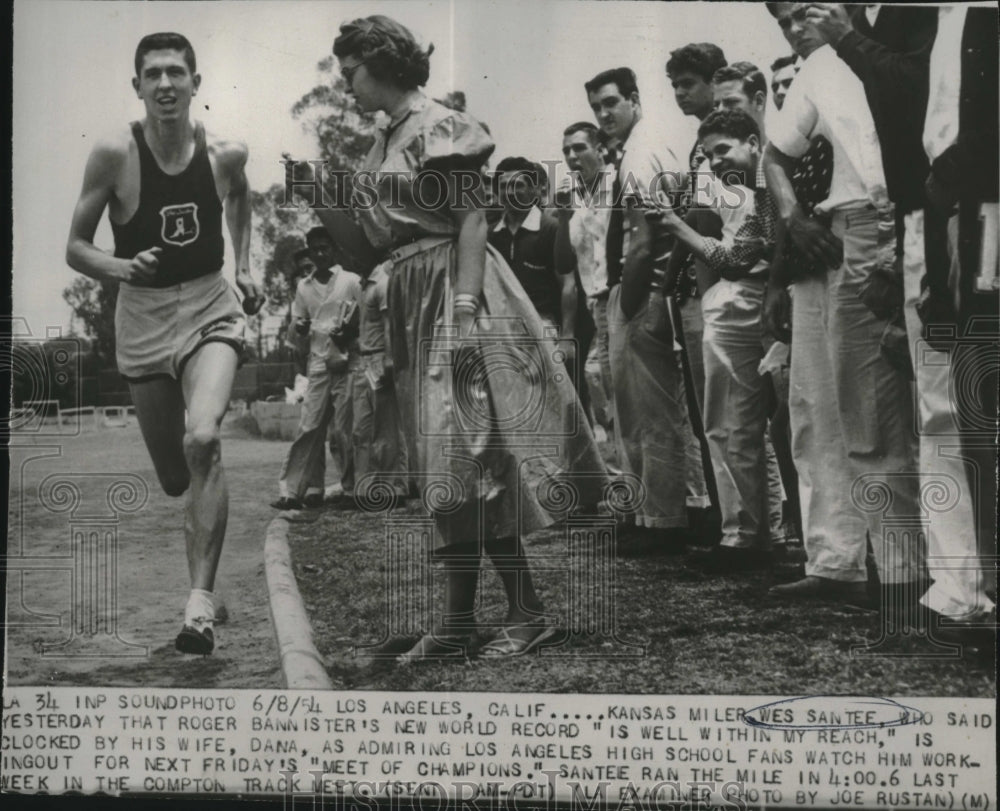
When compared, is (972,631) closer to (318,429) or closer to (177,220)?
(318,429)

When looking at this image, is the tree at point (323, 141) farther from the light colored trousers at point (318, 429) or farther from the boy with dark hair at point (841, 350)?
the boy with dark hair at point (841, 350)

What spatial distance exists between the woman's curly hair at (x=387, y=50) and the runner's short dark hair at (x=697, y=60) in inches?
43.1

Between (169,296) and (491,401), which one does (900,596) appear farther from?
(169,296)

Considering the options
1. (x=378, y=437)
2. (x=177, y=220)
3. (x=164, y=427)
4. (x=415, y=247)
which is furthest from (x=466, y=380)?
(x=177, y=220)

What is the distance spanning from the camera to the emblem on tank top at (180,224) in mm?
5836

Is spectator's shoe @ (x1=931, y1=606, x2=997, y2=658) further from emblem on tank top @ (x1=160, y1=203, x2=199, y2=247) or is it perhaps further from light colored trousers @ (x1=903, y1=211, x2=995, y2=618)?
emblem on tank top @ (x1=160, y1=203, x2=199, y2=247)

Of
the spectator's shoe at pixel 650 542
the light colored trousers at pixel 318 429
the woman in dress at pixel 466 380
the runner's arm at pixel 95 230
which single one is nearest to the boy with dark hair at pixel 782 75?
the woman in dress at pixel 466 380

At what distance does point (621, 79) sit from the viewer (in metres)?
5.74

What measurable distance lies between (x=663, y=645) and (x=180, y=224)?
2.90 m

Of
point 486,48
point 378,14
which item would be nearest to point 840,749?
point 486,48

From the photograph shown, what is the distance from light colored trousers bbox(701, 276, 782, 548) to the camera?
5766 millimetres

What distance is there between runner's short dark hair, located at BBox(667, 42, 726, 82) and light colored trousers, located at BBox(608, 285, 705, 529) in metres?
1.01

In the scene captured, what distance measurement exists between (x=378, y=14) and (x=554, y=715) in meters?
3.22

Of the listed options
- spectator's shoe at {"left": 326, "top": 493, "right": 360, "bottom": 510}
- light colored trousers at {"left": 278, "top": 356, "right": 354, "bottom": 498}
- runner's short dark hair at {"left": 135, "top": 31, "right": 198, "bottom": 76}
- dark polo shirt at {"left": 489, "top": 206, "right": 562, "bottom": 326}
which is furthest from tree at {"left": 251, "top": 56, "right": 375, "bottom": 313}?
spectator's shoe at {"left": 326, "top": 493, "right": 360, "bottom": 510}
